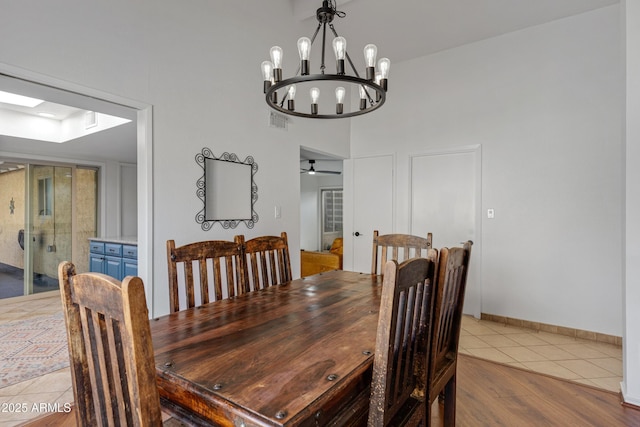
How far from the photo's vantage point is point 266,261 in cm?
227

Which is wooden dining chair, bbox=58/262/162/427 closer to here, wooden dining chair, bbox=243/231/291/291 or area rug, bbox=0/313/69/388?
wooden dining chair, bbox=243/231/291/291

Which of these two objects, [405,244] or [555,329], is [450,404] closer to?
[405,244]

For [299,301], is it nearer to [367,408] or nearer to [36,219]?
[367,408]

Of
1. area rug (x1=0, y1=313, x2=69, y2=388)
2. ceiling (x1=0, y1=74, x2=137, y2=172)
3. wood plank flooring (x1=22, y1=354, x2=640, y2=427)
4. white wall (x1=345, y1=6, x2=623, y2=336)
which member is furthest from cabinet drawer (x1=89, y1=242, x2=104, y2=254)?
white wall (x1=345, y1=6, x2=623, y2=336)

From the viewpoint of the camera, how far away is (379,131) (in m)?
4.50

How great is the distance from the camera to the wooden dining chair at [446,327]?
4.25 ft

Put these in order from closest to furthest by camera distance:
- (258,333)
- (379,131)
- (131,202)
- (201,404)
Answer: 1. (201,404)
2. (258,333)
3. (379,131)
4. (131,202)

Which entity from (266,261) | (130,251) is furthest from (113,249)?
(266,261)

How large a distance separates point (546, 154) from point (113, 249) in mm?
4996

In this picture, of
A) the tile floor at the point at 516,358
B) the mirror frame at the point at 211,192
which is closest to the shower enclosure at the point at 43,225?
the tile floor at the point at 516,358

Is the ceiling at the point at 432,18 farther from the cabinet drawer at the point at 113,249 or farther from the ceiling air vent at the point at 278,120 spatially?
the cabinet drawer at the point at 113,249

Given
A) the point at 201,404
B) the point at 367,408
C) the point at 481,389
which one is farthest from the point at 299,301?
the point at 481,389

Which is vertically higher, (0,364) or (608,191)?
(608,191)

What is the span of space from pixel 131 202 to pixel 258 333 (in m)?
5.50
